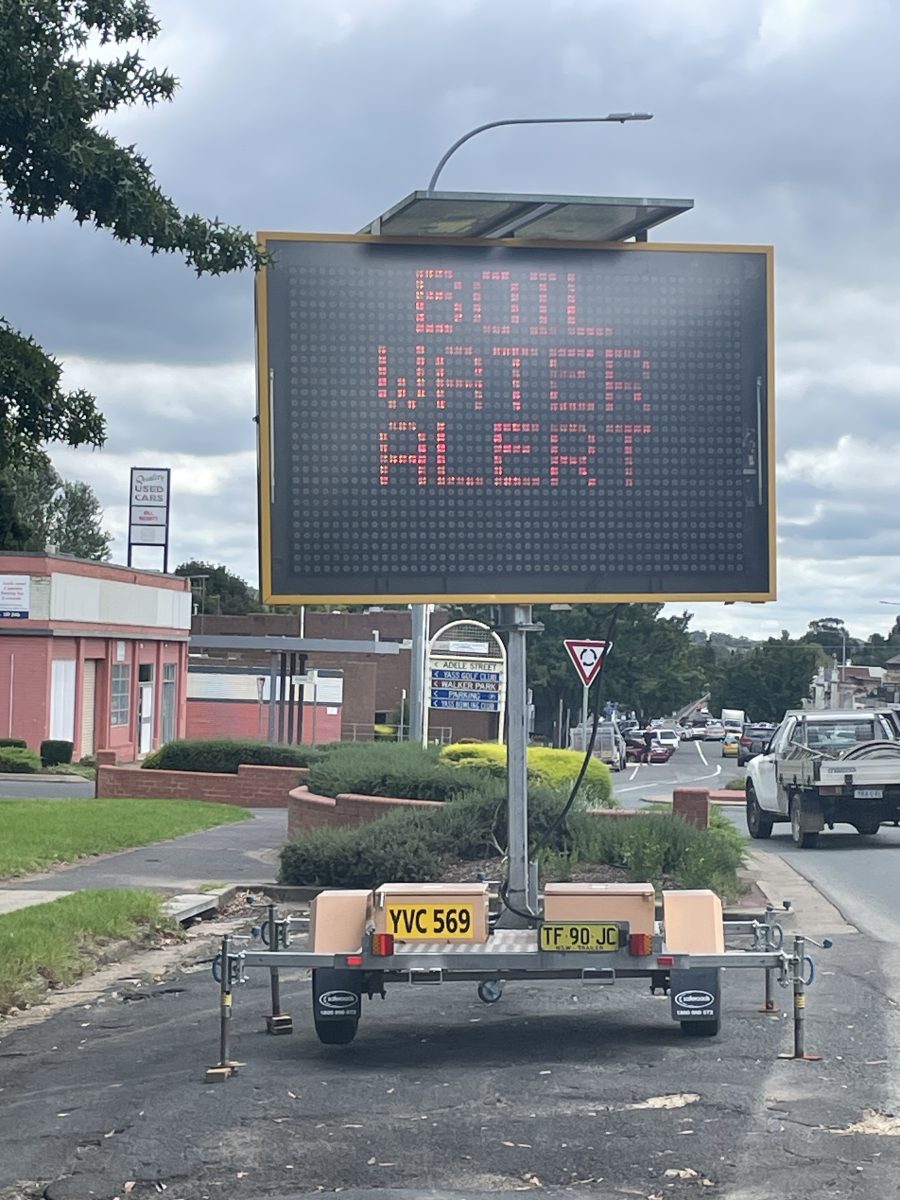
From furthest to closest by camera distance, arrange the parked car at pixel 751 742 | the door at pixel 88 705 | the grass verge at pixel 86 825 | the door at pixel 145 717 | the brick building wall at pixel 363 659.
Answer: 1. the brick building wall at pixel 363 659
2. the parked car at pixel 751 742
3. the door at pixel 145 717
4. the door at pixel 88 705
5. the grass verge at pixel 86 825

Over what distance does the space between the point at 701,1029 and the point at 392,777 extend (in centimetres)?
1076

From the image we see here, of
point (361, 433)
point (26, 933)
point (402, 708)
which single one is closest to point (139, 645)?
point (402, 708)

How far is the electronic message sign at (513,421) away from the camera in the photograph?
9.66 meters

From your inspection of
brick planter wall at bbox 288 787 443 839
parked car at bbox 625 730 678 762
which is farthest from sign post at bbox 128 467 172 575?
brick planter wall at bbox 288 787 443 839

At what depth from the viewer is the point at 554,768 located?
20547 millimetres

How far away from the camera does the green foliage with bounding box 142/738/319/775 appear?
3362 cm

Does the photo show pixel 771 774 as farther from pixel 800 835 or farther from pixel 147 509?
pixel 147 509

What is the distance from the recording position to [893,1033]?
9.16m

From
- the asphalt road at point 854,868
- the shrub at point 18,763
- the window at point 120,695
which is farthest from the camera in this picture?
the window at point 120,695

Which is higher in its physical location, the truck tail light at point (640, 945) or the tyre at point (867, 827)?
the truck tail light at point (640, 945)

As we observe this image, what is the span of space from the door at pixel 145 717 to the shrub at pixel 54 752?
9.07 meters

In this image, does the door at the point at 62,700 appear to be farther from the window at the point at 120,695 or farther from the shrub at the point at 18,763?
the shrub at the point at 18,763

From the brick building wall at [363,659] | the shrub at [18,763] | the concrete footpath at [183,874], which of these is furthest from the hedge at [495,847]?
the brick building wall at [363,659]

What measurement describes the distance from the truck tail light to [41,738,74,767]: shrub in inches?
1483
